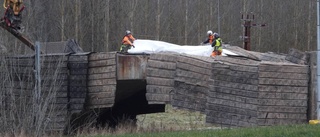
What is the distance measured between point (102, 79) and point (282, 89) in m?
4.33

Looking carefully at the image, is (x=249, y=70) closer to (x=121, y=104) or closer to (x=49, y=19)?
(x=121, y=104)

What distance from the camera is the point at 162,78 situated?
16.9 meters

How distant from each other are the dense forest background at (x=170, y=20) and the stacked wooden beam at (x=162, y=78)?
11120mm

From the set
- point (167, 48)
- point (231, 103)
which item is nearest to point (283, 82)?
point (231, 103)

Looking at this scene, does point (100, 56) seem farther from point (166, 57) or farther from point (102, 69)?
point (166, 57)

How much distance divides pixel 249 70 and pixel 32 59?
17.3 feet

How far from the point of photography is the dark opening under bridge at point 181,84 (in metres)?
16.0

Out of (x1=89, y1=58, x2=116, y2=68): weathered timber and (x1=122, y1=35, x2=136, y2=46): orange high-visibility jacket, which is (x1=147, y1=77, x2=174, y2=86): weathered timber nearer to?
(x1=89, y1=58, x2=116, y2=68): weathered timber

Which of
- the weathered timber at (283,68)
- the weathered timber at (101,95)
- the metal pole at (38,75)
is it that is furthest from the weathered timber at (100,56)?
the weathered timber at (283,68)

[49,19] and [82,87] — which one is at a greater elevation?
[49,19]

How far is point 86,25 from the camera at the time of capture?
38.2m

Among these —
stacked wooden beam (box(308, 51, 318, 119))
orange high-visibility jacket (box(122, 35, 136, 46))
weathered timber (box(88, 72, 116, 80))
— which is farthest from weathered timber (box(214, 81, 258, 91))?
orange high-visibility jacket (box(122, 35, 136, 46))

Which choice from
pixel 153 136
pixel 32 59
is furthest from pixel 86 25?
pixel 153 136

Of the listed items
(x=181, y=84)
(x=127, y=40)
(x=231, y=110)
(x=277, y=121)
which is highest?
(x=127, y=40)
